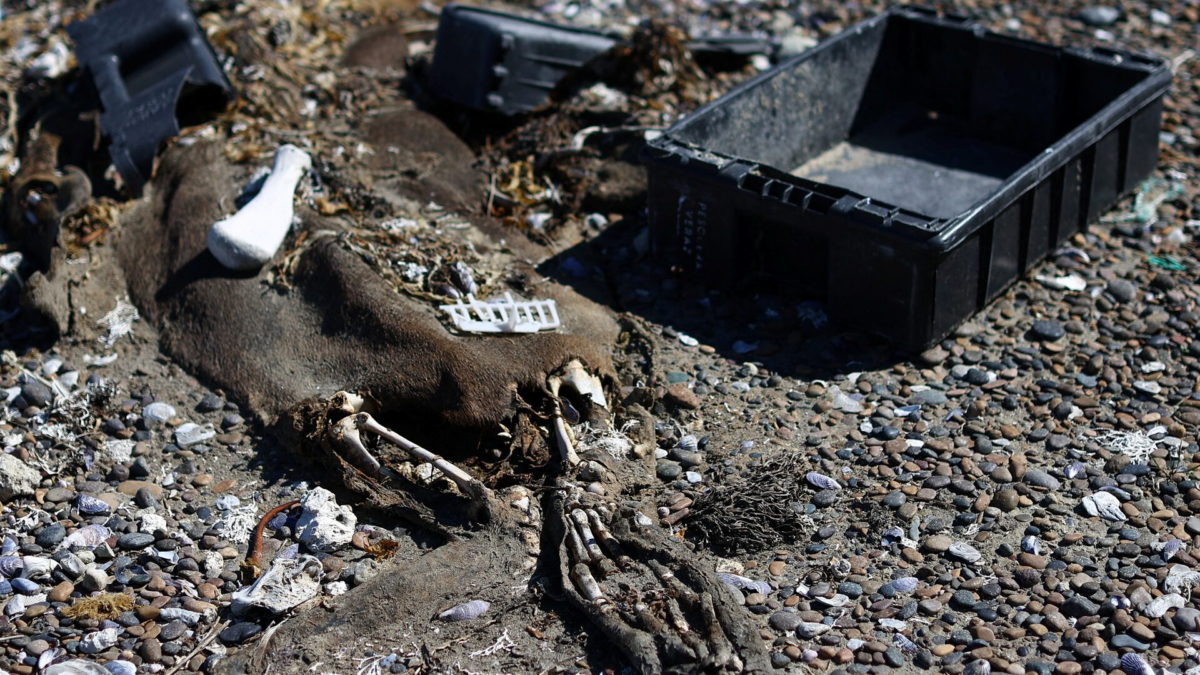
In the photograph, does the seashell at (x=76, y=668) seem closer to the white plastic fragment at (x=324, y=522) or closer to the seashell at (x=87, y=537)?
the seashell at (x=87, y=537)

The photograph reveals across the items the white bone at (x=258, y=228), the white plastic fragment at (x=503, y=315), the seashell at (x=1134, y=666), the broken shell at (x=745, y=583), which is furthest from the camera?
the white bone at (x=258, y=228)

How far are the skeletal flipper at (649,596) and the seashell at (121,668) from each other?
142cm

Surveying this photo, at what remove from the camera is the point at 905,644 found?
3.67m

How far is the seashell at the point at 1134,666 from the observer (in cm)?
351

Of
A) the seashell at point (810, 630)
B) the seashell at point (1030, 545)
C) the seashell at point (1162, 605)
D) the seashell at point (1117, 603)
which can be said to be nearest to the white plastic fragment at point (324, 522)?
the seashell at point (810, 630)

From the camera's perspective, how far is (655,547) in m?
3.87

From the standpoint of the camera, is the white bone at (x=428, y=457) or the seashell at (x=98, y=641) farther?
the white bone at (x=428, y=457)

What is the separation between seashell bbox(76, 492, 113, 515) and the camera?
441 cm

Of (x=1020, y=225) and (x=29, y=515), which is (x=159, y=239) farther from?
(x=1020, y=225)

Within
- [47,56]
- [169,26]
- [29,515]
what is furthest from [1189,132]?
[47,56]

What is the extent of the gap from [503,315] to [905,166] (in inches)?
108

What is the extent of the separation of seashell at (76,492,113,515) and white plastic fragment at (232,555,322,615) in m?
0.83

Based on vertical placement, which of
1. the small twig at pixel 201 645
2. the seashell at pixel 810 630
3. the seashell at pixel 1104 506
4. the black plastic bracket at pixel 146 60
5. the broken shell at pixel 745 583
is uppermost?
the black plastic bracket at pixel 146 60

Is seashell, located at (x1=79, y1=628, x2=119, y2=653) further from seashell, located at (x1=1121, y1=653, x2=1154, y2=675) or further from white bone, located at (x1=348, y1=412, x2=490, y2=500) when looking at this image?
seashell, located at (x1=1121, y1=653, x2=1154, y2=675)
